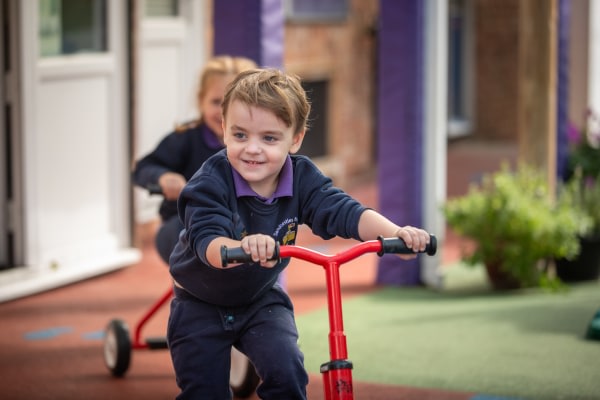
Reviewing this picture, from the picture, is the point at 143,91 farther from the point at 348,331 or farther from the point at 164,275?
the point at 348,331

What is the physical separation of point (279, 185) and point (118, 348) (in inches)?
76.9

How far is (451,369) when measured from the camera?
17.3 ft

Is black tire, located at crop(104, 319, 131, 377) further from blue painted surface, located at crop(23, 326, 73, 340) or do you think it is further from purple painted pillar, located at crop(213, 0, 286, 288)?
purple painted pillar, located at crop(213, 0, 286, 288)

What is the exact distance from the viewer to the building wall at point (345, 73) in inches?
458

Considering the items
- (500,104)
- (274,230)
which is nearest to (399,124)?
(274,230)

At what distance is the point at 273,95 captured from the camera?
3.29m

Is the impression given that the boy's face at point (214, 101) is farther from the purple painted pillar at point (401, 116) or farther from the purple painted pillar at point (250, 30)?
the purple painted pillar at point (401, 116)

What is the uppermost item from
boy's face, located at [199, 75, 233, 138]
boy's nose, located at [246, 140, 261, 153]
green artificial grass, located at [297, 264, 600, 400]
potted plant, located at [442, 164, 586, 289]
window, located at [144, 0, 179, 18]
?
window, located at [144, 0, 179, 18]

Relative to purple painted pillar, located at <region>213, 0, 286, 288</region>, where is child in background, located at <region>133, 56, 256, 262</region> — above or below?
below

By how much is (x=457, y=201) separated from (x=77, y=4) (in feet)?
9.44

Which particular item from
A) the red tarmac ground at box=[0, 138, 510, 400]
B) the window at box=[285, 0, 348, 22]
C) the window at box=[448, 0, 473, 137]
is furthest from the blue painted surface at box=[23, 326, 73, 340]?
the window at box=[448, 0, 473, 137]

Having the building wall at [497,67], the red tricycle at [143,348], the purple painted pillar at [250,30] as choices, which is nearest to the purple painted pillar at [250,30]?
the purple painted pillar at [250,30]

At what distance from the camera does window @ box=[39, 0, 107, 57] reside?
7.33m

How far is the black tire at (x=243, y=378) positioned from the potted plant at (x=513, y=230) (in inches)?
108
